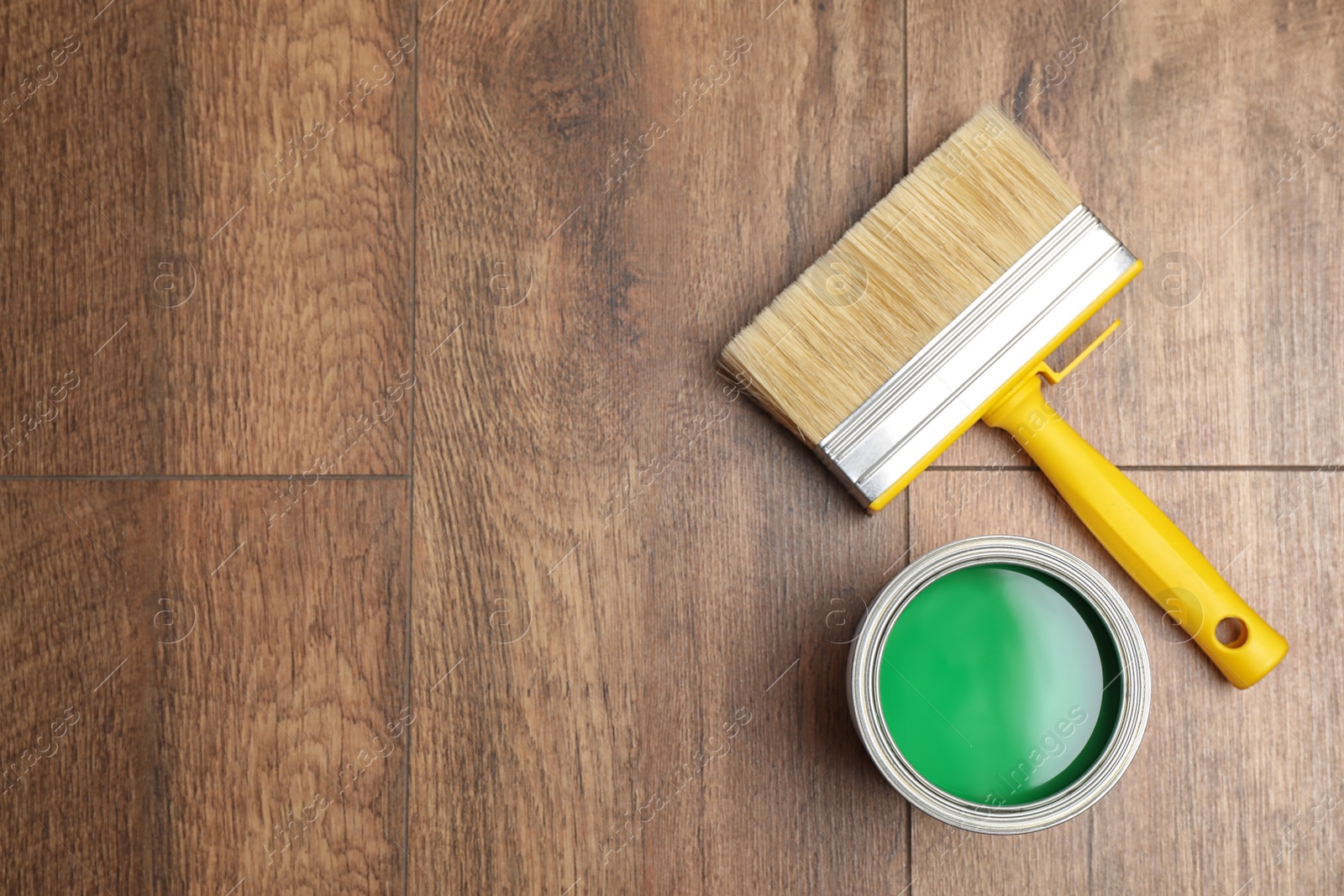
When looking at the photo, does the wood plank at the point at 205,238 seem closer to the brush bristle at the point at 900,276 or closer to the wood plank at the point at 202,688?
the wood plank at the point at 202,688

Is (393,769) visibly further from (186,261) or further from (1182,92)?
(1182,92)

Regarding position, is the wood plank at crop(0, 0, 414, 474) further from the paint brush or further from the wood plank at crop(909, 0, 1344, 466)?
the wood plank at crop(909, 0, 1344, 466)

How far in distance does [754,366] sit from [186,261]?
1.36ft

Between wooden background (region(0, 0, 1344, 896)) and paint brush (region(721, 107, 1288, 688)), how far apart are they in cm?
4

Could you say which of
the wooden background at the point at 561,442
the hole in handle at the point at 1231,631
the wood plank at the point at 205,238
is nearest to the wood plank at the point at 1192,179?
the wooden background at the point at 561,442

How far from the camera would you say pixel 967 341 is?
0.62 metres

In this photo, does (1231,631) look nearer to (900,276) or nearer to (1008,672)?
(1008,672)

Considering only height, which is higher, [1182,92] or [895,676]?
[1182,92]

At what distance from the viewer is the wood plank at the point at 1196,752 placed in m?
0.66

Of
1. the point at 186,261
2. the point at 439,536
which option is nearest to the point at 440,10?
Result: the point at 186,261

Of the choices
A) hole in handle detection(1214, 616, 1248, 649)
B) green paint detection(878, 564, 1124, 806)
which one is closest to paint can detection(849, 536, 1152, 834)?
green paint detection(878, 564, 1124, 806)

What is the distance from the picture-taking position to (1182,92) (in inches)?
27.4

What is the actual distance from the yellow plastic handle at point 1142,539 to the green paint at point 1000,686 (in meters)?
0.08

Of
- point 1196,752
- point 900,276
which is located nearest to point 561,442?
point 900,276
